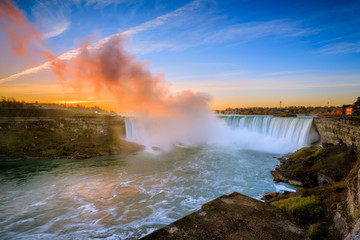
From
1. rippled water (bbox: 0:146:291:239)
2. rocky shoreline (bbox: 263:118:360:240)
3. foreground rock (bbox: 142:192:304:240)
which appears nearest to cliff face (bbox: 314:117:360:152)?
rocky shoreline (bbox: 263:118:360:240)

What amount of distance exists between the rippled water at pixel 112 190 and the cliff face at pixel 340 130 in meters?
6.25

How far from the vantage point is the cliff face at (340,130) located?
45.6 ft

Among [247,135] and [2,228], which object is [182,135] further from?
[2,228]

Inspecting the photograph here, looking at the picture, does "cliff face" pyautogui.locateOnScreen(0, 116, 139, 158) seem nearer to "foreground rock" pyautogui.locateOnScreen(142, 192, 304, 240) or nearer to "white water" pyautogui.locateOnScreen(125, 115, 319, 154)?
"white water" pyautogui.locateOnScreen(125, 115, 319, 154)

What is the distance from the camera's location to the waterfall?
2330cm

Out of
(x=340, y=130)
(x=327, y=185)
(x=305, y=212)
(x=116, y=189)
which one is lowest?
(x=116, y=189)

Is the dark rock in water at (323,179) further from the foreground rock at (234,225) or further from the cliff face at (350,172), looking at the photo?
the foreground rock at (234,225)

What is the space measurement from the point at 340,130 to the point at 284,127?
1107 cm

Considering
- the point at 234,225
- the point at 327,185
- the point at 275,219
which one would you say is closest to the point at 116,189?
the point at 234,225

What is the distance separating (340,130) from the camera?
16.8m

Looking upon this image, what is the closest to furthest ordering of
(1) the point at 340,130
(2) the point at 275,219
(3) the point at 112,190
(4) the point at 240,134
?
(2) the point at 275,219 < (3) the point at 112,190 < (1) the point at 340,130 < (4) the point at 240,134

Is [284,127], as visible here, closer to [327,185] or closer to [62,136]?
[327,185]

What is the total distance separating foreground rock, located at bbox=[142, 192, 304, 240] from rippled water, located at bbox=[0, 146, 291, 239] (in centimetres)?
→ 504

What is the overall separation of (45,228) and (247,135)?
32.7m
